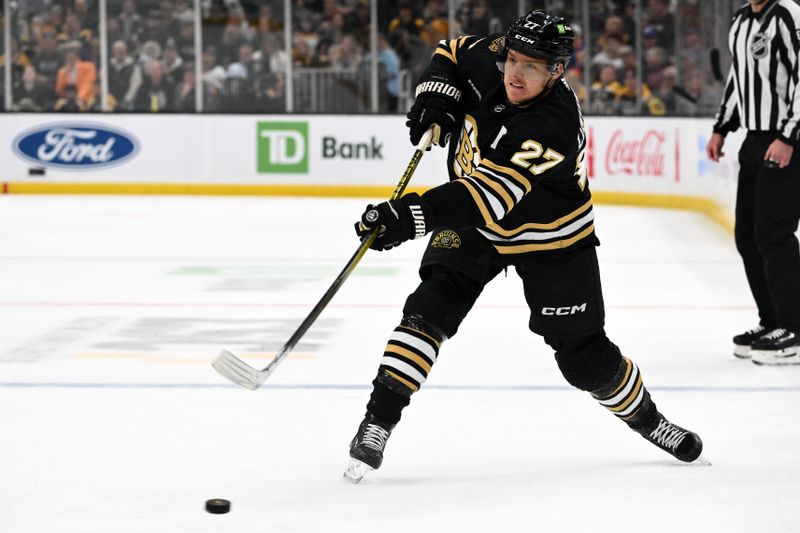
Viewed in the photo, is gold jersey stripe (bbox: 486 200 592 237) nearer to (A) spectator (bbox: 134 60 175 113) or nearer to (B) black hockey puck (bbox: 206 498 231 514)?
(B) black hockey puck (bbox: 206 498 231 514)

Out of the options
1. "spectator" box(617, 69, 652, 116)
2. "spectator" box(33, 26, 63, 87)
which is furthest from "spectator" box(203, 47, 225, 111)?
"spectator" box(617, 69, 652, 116)

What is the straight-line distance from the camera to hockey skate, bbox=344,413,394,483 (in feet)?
10.0

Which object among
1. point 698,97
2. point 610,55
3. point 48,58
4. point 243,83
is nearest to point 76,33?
point 48,58

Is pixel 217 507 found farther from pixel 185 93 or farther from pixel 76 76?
pixel 76 76

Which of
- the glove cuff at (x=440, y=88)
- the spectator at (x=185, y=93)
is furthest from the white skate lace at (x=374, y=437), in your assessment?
the spectator at (x=185, y=93)

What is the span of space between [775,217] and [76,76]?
922cm

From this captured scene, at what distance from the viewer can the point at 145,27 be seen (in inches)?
500

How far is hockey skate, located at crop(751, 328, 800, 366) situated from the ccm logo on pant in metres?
1.73

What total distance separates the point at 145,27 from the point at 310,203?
252cm

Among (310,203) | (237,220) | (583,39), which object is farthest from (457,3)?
(237,220)

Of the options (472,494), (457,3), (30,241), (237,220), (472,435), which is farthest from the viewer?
(457,3)

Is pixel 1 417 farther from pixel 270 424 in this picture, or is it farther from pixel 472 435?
pixel 472 435

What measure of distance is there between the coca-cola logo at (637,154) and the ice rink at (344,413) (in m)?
3.70

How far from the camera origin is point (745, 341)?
4.82 meters
